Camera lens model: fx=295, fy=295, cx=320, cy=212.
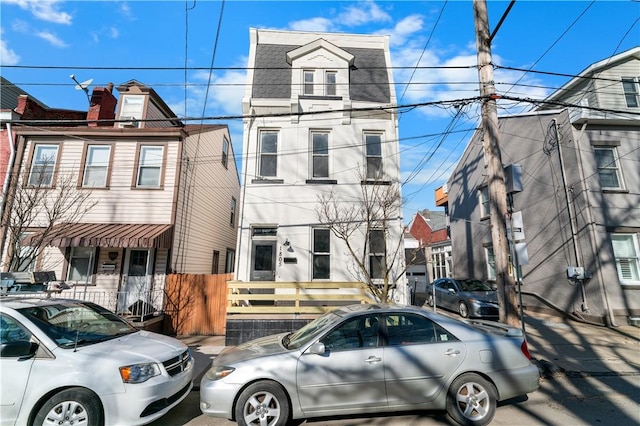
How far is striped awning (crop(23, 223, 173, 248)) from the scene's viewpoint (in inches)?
345

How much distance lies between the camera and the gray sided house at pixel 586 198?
1052 cm

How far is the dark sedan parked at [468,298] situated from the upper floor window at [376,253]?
191 cm

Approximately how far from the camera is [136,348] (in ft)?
13.8

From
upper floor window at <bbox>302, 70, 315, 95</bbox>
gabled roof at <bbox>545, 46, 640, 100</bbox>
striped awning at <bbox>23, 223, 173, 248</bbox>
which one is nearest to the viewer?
striped awning at <bbox>23, 223, 173, 248</bbox>

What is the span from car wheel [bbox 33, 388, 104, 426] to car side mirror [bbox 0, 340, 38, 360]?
627 mm

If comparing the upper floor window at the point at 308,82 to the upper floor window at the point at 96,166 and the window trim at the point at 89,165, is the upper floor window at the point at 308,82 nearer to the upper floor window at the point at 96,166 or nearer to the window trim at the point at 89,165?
the window trim at the point at 89,165

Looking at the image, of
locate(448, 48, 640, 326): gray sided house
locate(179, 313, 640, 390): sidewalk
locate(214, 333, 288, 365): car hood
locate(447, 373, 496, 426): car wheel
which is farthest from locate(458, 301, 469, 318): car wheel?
locate(214, 333, 288, 365): car hood

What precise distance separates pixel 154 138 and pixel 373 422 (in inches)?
442

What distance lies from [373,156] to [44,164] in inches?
466

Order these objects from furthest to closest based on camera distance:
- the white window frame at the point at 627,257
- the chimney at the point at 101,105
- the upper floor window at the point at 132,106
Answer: the chimney at the point at 101,105 < the upper floor window at the point at 132,106 < the white window frame at the point at 627,257

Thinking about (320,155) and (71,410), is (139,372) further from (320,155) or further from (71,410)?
(320,155)

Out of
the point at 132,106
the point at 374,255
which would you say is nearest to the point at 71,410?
the point at 374,255

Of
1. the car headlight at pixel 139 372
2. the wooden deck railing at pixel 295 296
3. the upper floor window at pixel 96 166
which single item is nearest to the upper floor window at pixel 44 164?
the upper floor window at pixel 96 166

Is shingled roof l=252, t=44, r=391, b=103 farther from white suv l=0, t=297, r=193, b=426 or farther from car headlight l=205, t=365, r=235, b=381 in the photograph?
car headlight l=205, t=365, r=235, b=381
